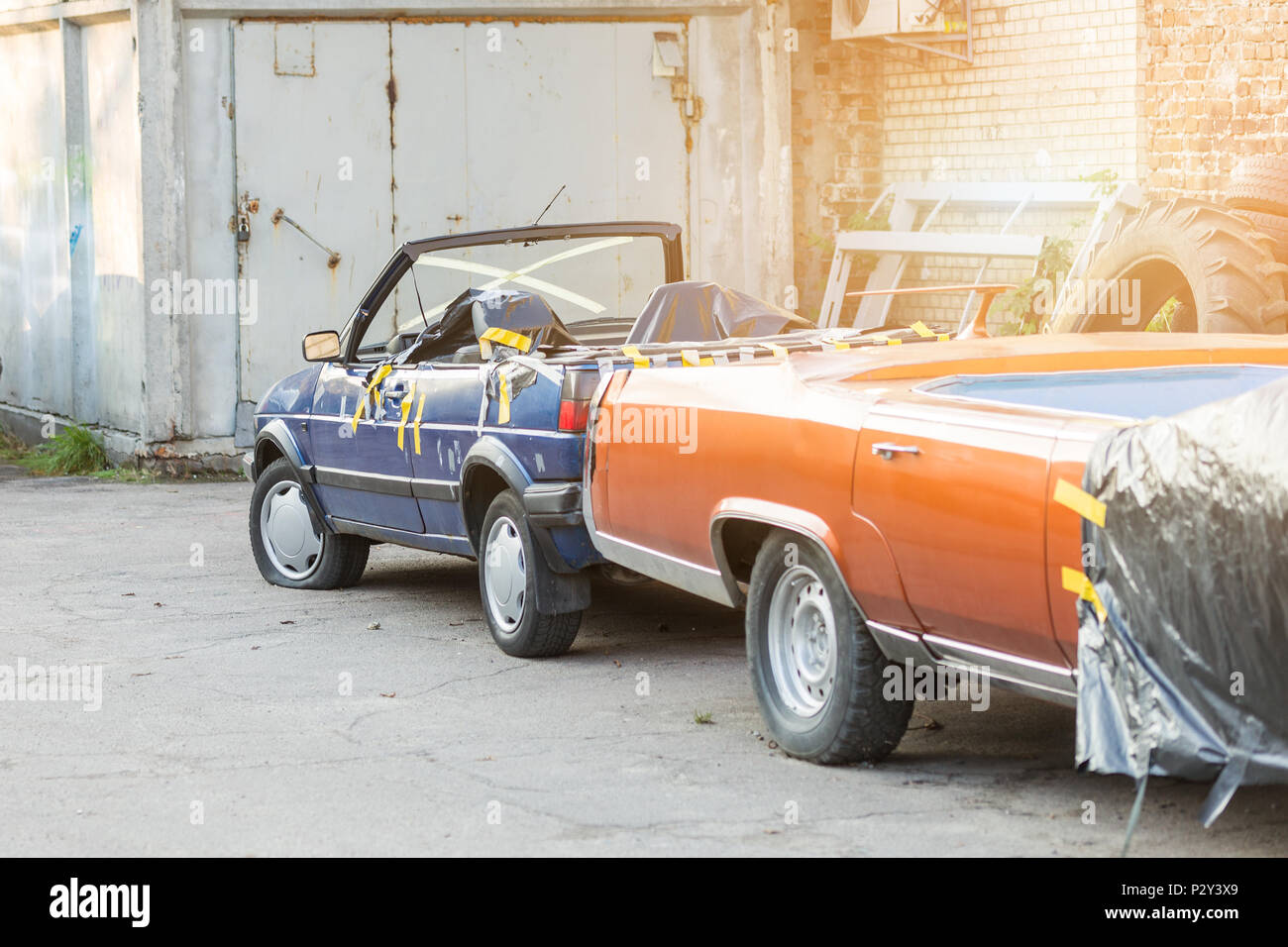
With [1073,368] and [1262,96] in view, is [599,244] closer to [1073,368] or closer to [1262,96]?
[1262,96]

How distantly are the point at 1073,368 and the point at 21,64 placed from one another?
1168cm

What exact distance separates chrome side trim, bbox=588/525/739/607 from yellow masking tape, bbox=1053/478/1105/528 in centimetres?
169

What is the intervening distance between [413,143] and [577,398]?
7.16 meters

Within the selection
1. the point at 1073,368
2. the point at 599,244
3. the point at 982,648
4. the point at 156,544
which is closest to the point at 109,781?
the point at 982,648

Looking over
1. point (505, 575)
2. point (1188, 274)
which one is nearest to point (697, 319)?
point (505, 575)

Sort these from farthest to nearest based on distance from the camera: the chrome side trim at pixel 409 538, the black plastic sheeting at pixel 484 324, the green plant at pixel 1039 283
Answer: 1. the green plant at pixel 1039 283
2. the black plastic sheeting at pixel 484 324
3. the chrome side trim at pixel 409 538

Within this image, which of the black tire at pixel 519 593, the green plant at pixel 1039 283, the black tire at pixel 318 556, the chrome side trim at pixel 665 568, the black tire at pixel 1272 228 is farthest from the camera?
the green plant at pixel 1039 283

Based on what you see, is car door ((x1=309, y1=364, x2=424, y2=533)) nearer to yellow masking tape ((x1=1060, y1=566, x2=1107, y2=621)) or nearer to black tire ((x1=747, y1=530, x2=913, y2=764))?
black tire ((x1=747, y1=530, x2=913, y2=764))

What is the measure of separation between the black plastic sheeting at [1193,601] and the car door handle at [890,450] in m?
0.62

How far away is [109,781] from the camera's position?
542 cm

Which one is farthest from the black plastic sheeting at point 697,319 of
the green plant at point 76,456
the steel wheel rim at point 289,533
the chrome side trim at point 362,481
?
the green plant at point 76,456

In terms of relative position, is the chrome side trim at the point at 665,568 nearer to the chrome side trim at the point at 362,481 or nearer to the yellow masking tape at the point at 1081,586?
the chrome side trim at the point at 362,481

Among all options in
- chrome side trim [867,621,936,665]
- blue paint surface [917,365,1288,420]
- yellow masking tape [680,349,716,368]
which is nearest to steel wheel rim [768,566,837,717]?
chrome side trim [867,621,936,665]

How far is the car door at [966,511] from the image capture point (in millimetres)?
4391
